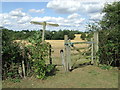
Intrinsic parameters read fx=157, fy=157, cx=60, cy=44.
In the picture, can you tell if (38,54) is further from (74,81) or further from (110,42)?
(110,42)

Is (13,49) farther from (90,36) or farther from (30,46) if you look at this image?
(90,36)

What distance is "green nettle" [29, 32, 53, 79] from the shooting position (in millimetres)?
5992

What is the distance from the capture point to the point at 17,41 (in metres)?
6.20

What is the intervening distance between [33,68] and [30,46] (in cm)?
89

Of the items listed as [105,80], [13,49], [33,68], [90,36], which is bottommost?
[105,80]

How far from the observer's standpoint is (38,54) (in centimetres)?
600

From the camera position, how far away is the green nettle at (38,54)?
236 inches

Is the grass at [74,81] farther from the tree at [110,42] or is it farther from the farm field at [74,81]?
the tree at [110,42]

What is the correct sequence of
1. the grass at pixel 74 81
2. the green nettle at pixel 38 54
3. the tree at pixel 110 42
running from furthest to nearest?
1. the tree at pixel 110 42
2. the green nettle at pixel 38 54
3. the grass at pixel 74 81

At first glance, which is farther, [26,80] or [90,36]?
[90,36]

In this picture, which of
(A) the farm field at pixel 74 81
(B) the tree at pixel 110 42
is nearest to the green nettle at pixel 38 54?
(A) the farm field at pixel 74 81

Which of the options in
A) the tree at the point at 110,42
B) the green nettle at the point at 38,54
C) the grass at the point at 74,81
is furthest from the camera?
the tree at the point at 110,42

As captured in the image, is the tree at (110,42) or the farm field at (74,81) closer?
the farm field at (74,81)

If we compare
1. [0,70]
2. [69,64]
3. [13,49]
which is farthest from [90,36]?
[0,70]
